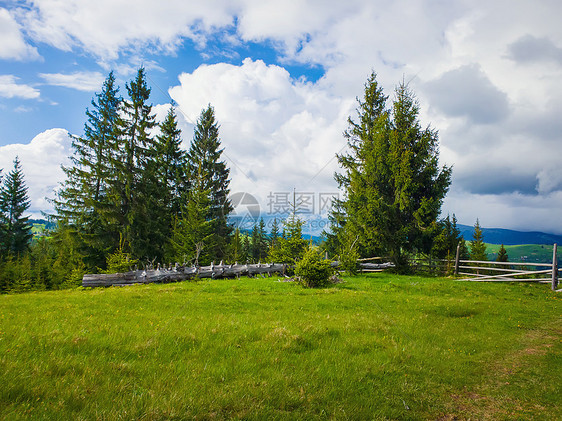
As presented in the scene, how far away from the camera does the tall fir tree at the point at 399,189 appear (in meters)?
26.5

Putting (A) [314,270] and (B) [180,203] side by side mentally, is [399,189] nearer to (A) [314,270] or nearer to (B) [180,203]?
(A) [314,270]

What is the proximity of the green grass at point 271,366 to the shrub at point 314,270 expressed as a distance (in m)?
7.70

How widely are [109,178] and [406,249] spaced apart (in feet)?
108

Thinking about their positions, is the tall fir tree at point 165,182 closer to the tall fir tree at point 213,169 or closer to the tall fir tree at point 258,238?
the tall fir tree at point 213,169

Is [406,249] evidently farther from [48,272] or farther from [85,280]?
[48,272]

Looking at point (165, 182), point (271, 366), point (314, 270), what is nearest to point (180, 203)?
point (165, 182)

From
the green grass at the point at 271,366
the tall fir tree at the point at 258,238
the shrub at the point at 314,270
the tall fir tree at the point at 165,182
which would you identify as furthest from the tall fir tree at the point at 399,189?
the tall fir tree at the point at 258,238

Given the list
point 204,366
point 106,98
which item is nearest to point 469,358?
point 204,366

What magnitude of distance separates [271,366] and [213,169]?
123ft

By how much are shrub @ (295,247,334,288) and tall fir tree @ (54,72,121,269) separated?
74.4 ft

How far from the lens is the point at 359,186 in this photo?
1120 inches

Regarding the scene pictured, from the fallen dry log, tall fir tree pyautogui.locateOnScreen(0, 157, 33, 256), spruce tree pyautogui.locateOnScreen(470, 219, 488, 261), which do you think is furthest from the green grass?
tall fir tree pyautogui.locateOnScreen(0, 157, 33, 256)

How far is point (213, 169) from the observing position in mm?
40219

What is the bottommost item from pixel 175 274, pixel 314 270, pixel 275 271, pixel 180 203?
pixel 275 271
